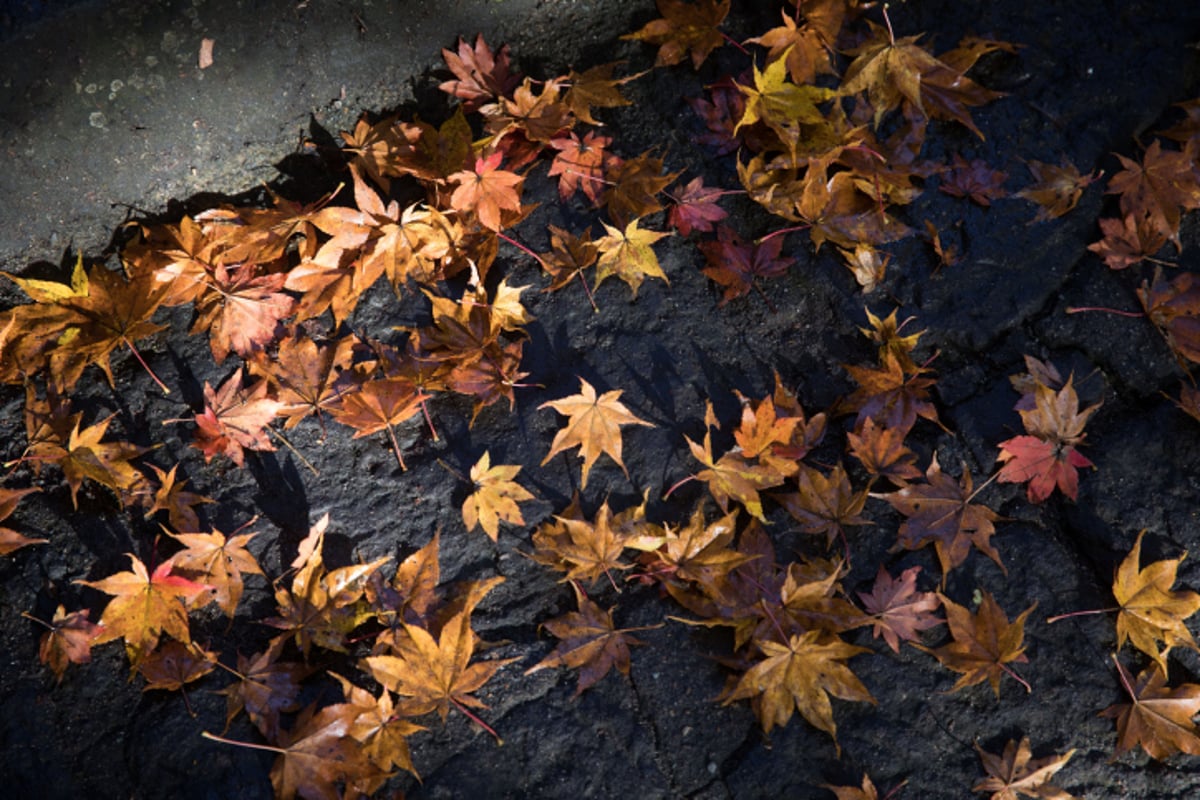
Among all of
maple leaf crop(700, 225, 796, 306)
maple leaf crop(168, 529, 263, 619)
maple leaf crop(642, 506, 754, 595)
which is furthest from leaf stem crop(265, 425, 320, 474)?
maple leaf crop(700, 225, 796, 306)

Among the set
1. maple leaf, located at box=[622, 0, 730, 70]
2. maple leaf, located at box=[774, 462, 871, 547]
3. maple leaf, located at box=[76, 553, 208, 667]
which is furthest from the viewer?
maple leaf, located at box=[622, 0, 730, 70]

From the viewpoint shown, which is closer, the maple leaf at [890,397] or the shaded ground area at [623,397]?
the shaded ground area at [623,397]

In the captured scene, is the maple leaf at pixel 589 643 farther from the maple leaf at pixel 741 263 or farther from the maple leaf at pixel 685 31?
the maple leaf at pixel 685 31

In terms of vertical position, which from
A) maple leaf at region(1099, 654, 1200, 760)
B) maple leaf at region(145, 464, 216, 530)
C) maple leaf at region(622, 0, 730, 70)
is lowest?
maple leaf at region(1099, 654, 1200, 760)

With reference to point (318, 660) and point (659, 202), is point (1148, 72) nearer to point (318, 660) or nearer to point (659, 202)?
point (659, 202)

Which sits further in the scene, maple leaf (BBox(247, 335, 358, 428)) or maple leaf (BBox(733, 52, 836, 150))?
maple leaf (BBox(733, 52, 836, 150))

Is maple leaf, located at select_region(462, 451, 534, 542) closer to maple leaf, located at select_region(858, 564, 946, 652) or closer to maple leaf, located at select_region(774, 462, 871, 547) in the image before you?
maple leaf, located at select_region(774, 462, 871, 547)

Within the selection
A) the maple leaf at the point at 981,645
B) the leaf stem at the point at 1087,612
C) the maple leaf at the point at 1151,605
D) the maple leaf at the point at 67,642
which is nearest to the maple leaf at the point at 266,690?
the maple leaf at the point at 67,642
